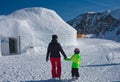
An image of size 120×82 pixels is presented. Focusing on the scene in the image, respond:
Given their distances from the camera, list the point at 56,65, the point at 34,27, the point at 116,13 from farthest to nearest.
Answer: the point at 116,13
the point at 34,27
the point at 56,65

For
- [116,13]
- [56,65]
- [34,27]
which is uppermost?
[116,13]

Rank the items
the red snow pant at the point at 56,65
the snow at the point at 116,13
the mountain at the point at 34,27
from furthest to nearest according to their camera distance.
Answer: the snow at the point at 116,13, the mountain at the point at 34,27, the red snow pant at the point at 56,65

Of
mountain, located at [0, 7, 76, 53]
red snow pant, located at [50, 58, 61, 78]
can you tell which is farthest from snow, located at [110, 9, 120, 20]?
red snow pant, located at [50, 58, 61, 78]

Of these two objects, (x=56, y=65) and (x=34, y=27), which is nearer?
(x=56, y=65)

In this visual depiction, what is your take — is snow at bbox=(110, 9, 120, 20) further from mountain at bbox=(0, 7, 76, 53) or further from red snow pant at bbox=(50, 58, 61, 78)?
red snow pant at bbox=(50, 58, 61, 78)

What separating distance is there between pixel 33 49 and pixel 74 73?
19.0 meters

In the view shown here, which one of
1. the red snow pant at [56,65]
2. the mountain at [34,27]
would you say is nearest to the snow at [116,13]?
the mountain at [34,27]

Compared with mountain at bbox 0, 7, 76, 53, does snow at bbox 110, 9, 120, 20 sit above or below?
above

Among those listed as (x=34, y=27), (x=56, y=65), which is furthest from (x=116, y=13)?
(x=56, y=65)

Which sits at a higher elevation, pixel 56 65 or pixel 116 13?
pixel 116 13

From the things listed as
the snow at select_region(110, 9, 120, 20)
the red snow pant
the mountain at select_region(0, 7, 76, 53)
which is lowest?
the red snow pant

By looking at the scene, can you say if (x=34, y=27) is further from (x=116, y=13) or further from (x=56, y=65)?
(x=116, y=13)

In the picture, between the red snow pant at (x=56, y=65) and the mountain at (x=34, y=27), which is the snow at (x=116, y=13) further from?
A: the red snow pant at (x=56, y=65)

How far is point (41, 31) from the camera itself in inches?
1271
